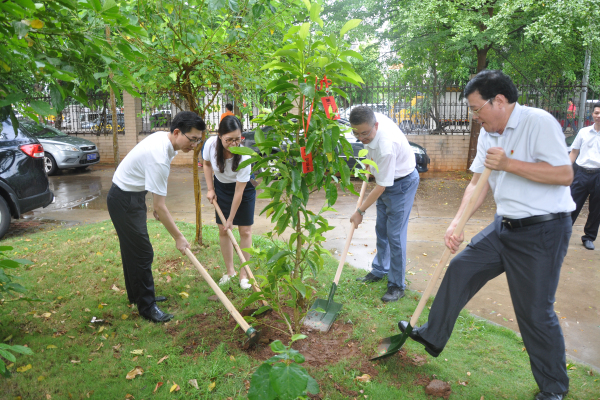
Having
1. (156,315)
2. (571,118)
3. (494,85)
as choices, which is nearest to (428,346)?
(494,85)

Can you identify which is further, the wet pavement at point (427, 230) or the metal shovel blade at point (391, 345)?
the wet pavement at point (427, 230)

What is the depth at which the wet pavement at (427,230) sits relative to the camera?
13.2 ft

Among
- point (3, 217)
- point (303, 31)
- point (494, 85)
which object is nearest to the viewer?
point (303, 31)

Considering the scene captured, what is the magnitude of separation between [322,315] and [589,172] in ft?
14.3

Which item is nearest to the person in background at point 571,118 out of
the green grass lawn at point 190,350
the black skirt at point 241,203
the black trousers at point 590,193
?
the black trousers at point 590,193

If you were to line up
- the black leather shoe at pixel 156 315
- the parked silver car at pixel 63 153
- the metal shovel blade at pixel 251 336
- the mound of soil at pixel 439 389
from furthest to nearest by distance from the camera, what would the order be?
the parked silver car at pixel 63 153 < the black leather shoe at pixel 156 315 < the metal shovel blade at pixel 251 336 < the mound of soil at pixel 439 389

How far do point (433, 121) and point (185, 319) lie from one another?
36.9ft

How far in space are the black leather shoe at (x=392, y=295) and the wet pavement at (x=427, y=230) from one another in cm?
40

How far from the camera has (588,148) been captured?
572cm

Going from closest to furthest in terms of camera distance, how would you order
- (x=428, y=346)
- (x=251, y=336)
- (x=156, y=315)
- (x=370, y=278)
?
(x=428, y=346) < (x=251, y=336) < (x=156, y=315) < (x=370, y=278)

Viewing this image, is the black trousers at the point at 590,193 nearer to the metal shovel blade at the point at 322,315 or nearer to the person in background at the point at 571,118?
the metal shovel blade at the point at 322,315

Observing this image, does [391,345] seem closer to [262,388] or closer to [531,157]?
[262,388]

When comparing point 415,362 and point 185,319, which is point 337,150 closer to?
point 415,362

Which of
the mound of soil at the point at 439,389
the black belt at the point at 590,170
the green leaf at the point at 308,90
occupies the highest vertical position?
the green leaf at the point at 308,90
